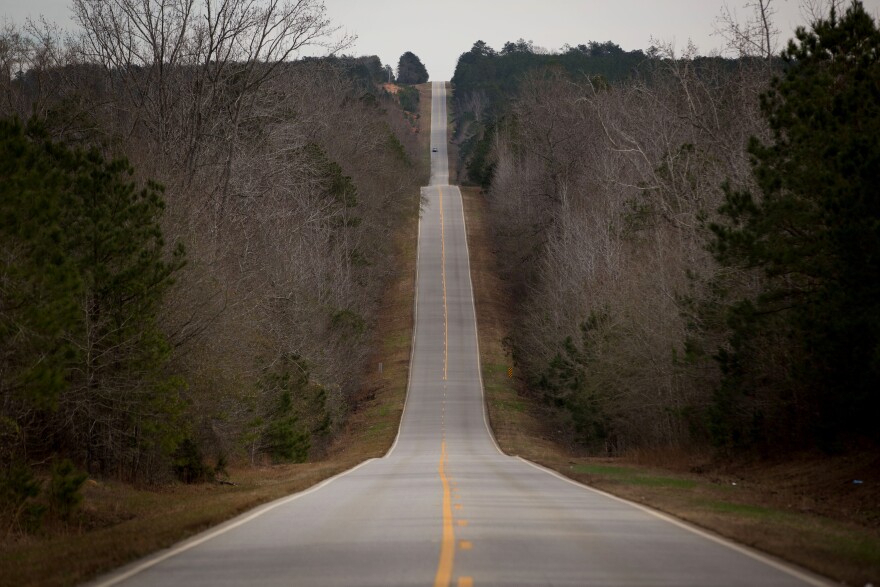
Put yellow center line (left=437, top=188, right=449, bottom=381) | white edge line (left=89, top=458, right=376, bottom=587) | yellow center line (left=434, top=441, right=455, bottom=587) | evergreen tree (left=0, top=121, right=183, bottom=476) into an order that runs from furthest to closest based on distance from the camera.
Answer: yellow center line (left=437, top=188, right=449, bottom=381)
evergreen tree (left=0, top=121, right=183, bottom=476)
white edge line (left=89, top=458, right=376, bottom=587)
yellow center line (left=434, top=441, right=455, bottom=587)

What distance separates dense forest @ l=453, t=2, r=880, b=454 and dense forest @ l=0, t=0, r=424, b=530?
13.0 metres

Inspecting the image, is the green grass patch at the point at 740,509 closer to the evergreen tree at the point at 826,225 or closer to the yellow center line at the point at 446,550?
the evergreen tree at the point at 826,225

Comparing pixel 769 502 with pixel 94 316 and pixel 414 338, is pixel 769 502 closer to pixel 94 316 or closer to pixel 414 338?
pixel 94 316

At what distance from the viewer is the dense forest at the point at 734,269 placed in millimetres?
20188

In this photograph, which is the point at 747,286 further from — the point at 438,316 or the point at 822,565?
the point at 438,316

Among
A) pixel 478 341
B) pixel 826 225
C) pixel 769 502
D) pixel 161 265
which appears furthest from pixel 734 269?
Result: pixel 478 341

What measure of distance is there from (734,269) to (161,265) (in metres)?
15.4

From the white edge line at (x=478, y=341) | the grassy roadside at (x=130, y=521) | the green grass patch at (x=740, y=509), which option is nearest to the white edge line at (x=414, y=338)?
the white edge line at (x=478, y=341)

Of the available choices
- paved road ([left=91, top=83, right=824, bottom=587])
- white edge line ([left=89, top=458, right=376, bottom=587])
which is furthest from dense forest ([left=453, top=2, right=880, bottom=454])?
white edge line ([left=89, top=458, right=376, bottom=587])

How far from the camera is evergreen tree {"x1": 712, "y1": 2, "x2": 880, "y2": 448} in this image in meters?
18.9

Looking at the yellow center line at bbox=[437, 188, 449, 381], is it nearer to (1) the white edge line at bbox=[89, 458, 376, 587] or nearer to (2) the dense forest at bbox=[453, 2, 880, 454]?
(2) the dense forest at bbox=[453, 2, 880, 454]

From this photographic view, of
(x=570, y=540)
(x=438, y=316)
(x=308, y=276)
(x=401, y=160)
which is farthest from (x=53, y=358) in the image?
(x=401, y=160)

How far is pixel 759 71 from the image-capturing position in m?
34.9

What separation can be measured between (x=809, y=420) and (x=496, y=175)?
287 feet
